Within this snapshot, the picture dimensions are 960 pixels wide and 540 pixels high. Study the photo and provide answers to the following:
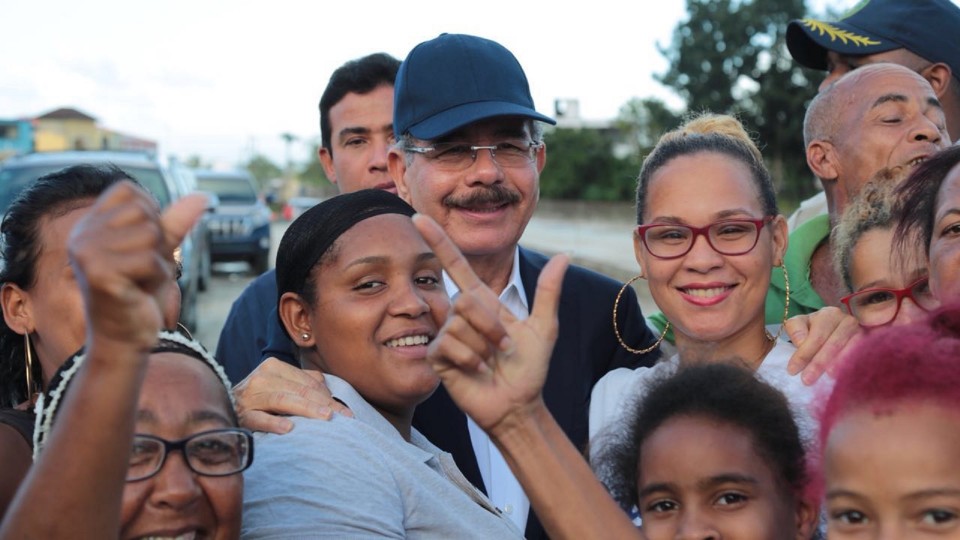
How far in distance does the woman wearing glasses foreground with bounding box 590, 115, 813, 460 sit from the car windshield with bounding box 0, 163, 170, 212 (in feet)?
21.5

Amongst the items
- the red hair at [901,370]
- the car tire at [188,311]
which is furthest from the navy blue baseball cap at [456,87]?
the car tire at [188,311]

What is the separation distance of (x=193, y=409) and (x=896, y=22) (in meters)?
3.76

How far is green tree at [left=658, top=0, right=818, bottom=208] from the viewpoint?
144ft

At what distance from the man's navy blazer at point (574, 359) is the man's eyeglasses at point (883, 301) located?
81 centimetres

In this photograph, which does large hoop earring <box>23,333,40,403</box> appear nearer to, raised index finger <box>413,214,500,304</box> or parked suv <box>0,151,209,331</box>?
raised index finger <box>413,214,500,304</box>

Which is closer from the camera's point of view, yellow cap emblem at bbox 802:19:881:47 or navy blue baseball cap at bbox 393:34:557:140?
navy blue baseball cap at bbox 393:34:557:140

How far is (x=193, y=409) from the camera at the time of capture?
2.32m

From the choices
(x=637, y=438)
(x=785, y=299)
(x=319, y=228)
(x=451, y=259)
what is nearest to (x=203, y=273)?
(x=785, y=299)

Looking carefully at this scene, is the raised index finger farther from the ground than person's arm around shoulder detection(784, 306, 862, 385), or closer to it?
farther from the ground

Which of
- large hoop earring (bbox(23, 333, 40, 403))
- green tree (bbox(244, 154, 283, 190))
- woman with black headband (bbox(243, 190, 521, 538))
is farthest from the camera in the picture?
green tree (bbox(244, 154, 283, 190))

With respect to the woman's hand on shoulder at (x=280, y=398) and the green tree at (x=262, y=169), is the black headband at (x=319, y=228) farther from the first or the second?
the green tree at (x=262, y=169)

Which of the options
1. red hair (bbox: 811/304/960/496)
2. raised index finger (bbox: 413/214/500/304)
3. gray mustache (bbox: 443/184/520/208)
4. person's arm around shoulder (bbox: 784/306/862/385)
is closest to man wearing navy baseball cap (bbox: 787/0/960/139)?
gray mustache (bbox: 443/184/520/208)

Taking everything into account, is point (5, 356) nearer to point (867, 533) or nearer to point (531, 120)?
point (531, 120)

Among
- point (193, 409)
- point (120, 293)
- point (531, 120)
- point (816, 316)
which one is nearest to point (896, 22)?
point (531, 120)
